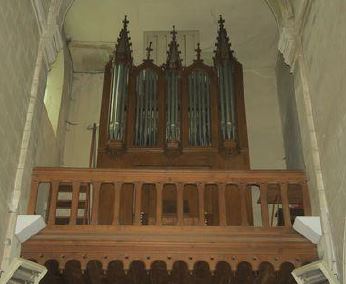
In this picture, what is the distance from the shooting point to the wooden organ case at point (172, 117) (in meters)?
9.16

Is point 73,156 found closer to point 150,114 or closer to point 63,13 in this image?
point 150,114

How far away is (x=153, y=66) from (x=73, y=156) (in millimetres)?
2330

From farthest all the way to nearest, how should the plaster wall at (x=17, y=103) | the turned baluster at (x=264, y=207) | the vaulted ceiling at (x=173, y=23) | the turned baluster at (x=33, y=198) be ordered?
the vaulted ceiling at (x=173, y=23)
the turned baluster at (x=33, y=198)
the turned baluster at (x=264, y=207)
the plaster wall at (x=17, y=103)

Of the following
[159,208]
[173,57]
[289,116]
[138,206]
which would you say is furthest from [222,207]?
[173,57]

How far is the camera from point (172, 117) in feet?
31.2

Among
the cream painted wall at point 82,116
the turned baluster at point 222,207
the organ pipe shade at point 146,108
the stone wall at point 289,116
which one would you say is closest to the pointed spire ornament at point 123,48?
the organ pipe shade at point 146,108

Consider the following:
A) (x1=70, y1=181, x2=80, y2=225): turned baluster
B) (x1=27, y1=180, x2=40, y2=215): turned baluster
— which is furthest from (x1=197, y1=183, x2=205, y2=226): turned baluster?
(x1=27, y1=180, x2=40, y2=215): turned baluster

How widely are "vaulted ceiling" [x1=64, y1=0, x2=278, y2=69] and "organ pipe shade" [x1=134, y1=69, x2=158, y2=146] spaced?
Answer: 136 centimetres

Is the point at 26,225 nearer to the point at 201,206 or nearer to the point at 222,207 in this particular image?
the point at 201,206

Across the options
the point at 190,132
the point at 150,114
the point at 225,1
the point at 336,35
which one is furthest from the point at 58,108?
the point at 336,35

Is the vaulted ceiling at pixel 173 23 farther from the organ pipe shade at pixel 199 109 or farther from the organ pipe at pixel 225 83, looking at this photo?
the organ pipe shade at pixel 199 109

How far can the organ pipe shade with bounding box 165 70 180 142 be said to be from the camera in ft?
30.5

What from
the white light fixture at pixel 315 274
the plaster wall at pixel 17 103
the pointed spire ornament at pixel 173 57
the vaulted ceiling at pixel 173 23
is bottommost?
the white light fixture at pixel 315 274

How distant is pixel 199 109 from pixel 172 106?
1.55 feet
